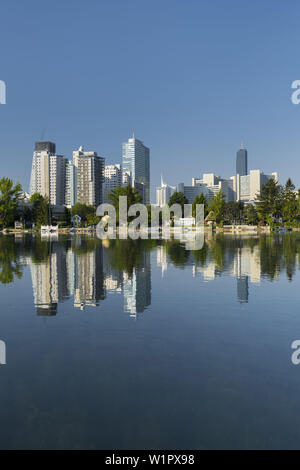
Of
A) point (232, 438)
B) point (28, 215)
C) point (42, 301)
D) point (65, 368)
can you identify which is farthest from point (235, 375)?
point (28, 215)

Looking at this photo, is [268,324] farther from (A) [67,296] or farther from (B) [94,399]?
(A) [67,296]

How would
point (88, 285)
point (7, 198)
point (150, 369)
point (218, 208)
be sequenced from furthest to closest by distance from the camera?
point (218, 208) < point (7, 198) < point (88, 285) < point (150, 369)

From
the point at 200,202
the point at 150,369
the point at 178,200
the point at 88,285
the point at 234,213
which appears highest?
the point at 178,200

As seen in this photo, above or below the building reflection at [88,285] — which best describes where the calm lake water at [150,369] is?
below

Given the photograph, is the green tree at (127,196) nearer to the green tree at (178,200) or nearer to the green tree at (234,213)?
the green tree at (178,200)

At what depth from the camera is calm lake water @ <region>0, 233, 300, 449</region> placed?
547 cm

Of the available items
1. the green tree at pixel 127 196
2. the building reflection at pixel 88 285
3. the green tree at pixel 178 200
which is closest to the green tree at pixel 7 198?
the green tree at pixel 127 196

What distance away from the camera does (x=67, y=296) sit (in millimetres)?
15328

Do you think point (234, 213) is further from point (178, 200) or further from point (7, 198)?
point (7, 198)

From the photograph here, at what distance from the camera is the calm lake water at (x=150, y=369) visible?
18.0ft

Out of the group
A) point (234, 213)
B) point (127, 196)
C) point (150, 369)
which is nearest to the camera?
point (150, 369)

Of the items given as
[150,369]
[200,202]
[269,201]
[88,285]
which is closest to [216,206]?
[200,202]

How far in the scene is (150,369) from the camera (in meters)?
7.74

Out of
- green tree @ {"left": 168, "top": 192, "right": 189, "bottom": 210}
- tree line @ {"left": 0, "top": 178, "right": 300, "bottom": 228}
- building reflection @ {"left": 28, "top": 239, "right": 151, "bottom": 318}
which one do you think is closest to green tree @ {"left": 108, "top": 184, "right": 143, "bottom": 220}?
tree line @ {"left": 0, "top": 178, "right": 300, "bottom": 228}
